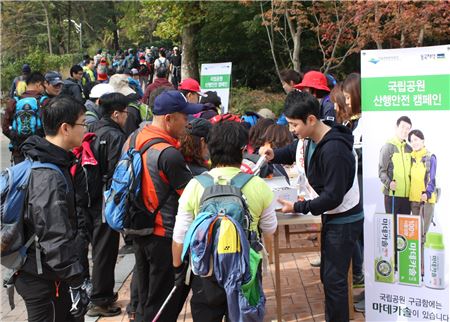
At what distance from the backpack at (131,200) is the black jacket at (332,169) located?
39.8 inches

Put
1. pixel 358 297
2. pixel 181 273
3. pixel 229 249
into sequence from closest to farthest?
pixel 229 249 < pixel 181 273 < pixel 358 297

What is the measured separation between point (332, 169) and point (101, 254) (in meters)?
2.48

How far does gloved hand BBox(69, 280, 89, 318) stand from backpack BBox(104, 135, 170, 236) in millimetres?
640

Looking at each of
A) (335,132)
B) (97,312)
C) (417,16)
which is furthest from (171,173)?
(417,16)

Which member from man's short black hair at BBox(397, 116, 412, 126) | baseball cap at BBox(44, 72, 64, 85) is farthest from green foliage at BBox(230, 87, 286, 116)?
man's short black hair at BBox(397, 116, 412, 126)

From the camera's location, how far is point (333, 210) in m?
3.78

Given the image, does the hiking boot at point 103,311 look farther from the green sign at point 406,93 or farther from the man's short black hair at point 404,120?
the man's short black hair at point 404,120

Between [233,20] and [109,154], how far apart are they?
47.0ft

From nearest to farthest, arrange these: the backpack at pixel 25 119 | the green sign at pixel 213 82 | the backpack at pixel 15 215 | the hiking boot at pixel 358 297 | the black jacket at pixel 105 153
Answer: the backpack at pixel 15 215
the black jacket at pixel 105 153
the hiking boot at pixel 358 297
the backpack at pixel 25 119
the green sign at pixel 213 82

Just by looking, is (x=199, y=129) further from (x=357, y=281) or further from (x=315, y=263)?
(x=315, y=263)

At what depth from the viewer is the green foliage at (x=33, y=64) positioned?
24.0 m

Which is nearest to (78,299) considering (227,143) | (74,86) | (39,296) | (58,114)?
(39,296)

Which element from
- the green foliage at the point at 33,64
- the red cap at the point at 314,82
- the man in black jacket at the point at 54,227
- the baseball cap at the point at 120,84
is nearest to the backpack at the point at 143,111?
the baseball cap at the point at 120,84

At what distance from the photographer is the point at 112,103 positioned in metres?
4.91
